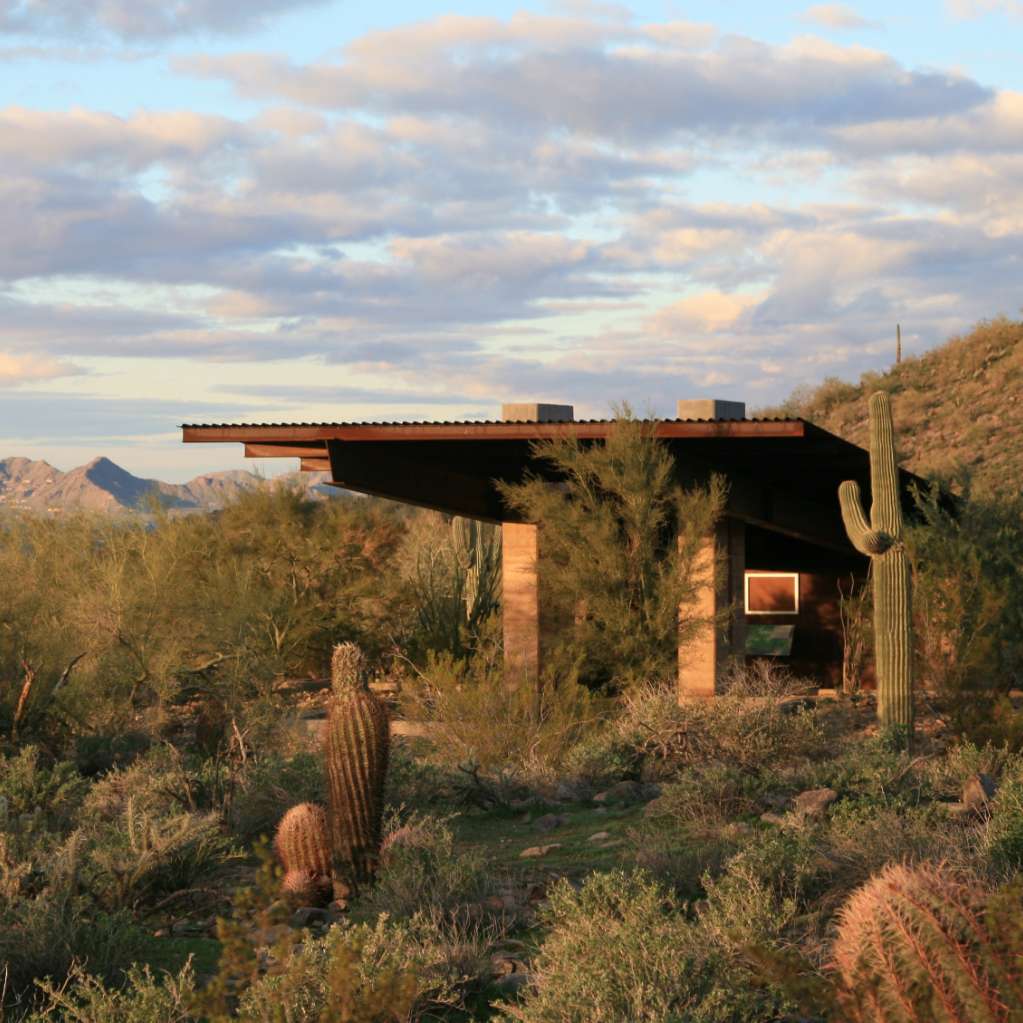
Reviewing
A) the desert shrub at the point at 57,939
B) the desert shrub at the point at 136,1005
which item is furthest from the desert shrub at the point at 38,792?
the desert shrub at the point at 136,1005

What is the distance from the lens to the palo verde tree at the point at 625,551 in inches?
587

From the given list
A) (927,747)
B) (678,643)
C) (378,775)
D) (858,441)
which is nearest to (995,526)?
(678,643)

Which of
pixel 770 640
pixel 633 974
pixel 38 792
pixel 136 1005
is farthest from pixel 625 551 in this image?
pixel 136 1005

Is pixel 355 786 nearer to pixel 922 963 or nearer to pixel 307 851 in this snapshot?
pixel 307 851

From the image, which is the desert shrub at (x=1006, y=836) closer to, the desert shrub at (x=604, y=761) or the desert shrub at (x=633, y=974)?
the desert shrub at (x=633, y=974)

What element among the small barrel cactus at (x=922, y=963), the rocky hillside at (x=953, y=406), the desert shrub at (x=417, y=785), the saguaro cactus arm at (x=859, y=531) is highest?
the rocky hillside at (x=953, y=406)

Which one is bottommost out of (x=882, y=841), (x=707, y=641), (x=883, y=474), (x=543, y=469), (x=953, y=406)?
(x=882, y=841)

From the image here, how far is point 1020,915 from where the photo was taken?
4.07m

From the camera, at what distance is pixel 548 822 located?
31.7 feet

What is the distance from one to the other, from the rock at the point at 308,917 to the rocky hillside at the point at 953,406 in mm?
32663

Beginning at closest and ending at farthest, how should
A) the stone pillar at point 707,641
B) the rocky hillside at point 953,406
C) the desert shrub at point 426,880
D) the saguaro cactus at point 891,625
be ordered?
1. the desert shrub at point 426,880
2. the saguaro cactus at point 891,625
3. the stone pillar at point 707,641
4. the rocky hillside at point 953,406

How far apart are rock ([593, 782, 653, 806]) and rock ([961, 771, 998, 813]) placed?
229 cm

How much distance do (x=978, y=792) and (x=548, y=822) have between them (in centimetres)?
278

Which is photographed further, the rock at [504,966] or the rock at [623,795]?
the rock at [623,795]
